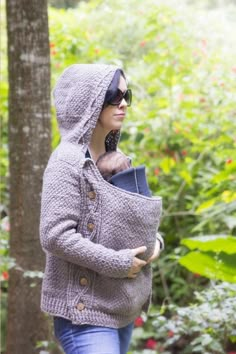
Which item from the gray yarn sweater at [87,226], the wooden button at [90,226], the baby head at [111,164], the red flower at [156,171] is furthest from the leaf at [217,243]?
the red flower at [156,171]

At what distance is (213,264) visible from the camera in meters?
3.24

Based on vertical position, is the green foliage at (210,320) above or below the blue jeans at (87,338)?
below

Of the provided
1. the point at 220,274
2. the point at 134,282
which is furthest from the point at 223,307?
the point at 134,282

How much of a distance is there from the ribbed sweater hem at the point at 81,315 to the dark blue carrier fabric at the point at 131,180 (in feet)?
1.47

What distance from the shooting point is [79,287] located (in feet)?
7.78

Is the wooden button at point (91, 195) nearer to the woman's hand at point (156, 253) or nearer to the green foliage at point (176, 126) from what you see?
the woman's hand at point (156, 253)

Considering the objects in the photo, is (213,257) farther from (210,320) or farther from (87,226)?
(87,226)

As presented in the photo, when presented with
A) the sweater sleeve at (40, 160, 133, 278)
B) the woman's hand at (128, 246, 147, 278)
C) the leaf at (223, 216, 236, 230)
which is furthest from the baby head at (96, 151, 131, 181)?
the leaf at (223, 216, 236, 230)

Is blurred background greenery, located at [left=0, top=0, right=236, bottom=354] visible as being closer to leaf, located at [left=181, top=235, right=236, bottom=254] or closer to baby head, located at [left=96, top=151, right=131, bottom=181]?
leaf, located at [left=181, top=235, right=236, bottom=254]

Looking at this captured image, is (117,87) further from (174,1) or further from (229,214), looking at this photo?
(174,1)

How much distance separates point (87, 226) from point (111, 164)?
0.26m

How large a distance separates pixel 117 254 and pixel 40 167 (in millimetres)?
1487

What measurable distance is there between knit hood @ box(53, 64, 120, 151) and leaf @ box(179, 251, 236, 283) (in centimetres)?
101

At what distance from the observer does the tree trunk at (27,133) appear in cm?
368
